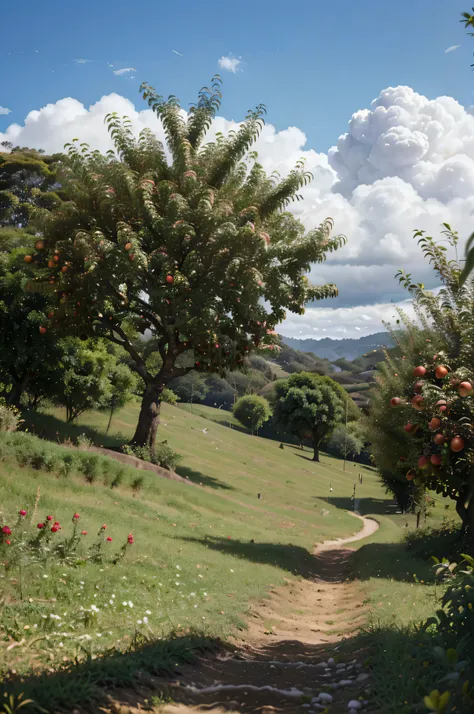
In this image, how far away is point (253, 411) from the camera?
94.9 metres

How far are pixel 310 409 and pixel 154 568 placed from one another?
6409 centimetres

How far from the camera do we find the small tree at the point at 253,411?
311 ft

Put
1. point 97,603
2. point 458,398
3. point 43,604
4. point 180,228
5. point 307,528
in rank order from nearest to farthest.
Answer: point 43,604
point 97,603
point 458,398
point 180,228
point 307,528

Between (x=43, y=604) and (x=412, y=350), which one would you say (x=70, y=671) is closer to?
(x=43, y=604)

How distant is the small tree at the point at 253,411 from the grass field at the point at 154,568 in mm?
57336

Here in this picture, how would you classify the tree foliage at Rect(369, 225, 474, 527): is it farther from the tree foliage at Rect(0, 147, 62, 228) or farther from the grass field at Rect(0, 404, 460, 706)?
the tree foliage at Rect(0, 147, 62, 228)

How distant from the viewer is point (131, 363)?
42281 mm

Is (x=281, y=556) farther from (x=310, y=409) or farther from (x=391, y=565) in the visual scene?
(x=310, y=409)

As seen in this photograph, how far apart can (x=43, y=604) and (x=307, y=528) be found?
994 inches

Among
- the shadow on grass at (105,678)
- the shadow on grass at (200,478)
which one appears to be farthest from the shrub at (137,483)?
the shadow on grass at (105,678)

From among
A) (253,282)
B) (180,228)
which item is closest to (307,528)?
(253,282)

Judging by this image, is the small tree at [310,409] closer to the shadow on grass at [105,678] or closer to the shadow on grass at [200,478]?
the shadow on grass at [200,478]

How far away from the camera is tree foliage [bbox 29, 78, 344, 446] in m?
23.3

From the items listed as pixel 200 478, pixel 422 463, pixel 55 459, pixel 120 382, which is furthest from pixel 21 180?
pixel 422 463
